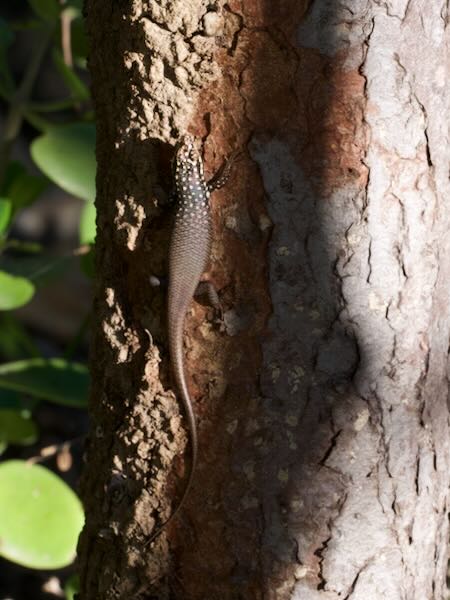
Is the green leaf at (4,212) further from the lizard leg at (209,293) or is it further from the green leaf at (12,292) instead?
the lizard leg at (209,293)

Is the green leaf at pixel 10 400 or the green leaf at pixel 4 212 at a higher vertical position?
the green leaf at pixel 4 212

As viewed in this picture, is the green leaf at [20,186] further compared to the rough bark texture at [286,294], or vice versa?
the green leaf at [20,186]

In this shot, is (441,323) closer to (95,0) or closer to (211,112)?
(211,112)

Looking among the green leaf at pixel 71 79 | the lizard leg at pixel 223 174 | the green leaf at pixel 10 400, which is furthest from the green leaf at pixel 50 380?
the lizard leg at pixel 223 174

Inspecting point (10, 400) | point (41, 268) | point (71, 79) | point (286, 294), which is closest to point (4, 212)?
point (41, 268)

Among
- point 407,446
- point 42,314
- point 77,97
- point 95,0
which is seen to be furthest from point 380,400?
point 42,314
